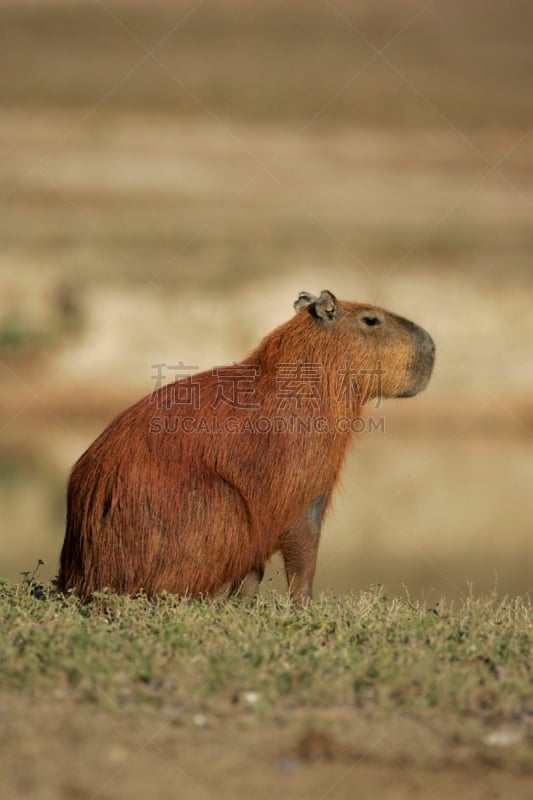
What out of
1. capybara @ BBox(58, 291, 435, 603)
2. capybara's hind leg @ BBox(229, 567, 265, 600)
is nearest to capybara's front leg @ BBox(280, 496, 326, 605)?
capybara @ BBox(58, 291, 435, 603)

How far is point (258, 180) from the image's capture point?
86.4 ft

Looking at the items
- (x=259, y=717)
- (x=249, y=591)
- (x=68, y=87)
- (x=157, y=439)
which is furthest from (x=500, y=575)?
(x=68, y=87)

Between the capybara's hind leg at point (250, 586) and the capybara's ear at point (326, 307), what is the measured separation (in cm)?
128

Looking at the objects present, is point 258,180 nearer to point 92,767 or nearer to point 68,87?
point 68,87

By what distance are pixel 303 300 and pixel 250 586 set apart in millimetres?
1521

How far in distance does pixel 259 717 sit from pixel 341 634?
2.74 ft

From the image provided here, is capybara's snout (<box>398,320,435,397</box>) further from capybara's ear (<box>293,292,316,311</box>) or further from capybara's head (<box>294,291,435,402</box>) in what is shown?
capybara's ear (<box>293,292,316,311</box>)

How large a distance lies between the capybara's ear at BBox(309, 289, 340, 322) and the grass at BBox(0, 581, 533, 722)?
156cm

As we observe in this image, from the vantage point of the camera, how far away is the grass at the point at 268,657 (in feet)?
14.8

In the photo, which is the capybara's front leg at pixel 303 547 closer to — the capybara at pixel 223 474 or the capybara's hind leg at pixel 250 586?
the capybara at pixel 223 474

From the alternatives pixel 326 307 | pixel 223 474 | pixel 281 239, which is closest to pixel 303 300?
pixel 326 307

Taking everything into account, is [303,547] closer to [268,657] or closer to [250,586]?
[250,586]

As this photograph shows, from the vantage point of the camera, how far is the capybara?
5762 millimetres

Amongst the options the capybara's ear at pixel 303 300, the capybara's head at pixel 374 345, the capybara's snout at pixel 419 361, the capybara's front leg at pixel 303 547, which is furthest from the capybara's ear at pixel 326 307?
the capybara's front leg at pixel 303 547
